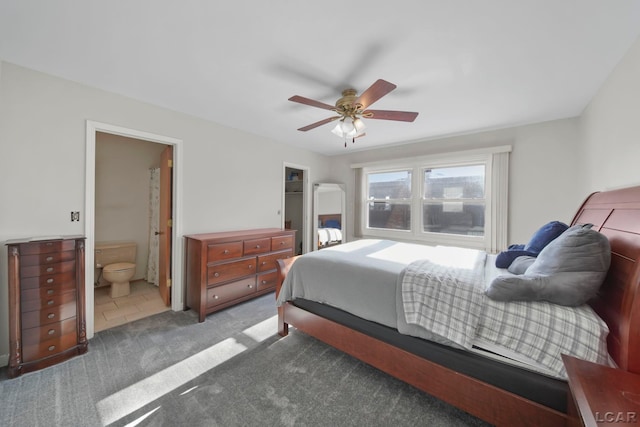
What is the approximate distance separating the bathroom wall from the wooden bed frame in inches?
144

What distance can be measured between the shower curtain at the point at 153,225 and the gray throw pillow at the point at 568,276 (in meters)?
4.32

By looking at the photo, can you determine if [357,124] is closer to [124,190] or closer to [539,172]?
[539,172]

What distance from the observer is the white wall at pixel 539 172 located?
285 cm

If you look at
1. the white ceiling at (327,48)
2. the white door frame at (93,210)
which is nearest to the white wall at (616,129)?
the white ceiling at (327,48)

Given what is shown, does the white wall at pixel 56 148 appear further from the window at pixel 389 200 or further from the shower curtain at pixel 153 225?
the window at pixel 389 200

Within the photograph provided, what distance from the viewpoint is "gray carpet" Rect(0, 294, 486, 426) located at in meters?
1.43

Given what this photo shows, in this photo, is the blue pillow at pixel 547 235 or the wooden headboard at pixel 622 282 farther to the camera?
the blue pillow at pixel 547 235

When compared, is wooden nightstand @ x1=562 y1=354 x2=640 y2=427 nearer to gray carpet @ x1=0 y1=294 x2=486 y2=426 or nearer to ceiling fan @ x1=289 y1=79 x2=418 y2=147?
gray carpet @ x1=0 y1=294 x2=486 y2=426

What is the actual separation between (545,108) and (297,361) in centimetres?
373

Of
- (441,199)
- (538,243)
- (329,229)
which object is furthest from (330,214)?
(538,243)

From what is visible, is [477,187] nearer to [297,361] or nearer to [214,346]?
[297,361]

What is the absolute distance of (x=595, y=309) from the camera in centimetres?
133

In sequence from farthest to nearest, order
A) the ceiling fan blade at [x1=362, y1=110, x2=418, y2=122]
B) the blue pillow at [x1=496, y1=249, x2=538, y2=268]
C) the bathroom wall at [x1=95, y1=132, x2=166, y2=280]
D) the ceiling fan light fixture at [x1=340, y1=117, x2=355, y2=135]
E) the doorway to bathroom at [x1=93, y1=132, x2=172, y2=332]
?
the bathroom wall at [x1=95, y1=132, x2=166, y2=280], the doorway to bathroom at [x1=93, y1=132, x2=172, y2=332], the ceiling fan light fixture at [x1=340, y1=117, x2=355, y2=135], the ceiling fan blade at [x1=362, y1=110, x2=418, y2=122], the blue pillow at [x1=496, y1=249, x2=538, y2=268]

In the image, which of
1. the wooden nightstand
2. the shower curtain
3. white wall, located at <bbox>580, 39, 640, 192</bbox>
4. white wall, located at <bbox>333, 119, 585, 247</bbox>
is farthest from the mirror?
the wooden nightstand
